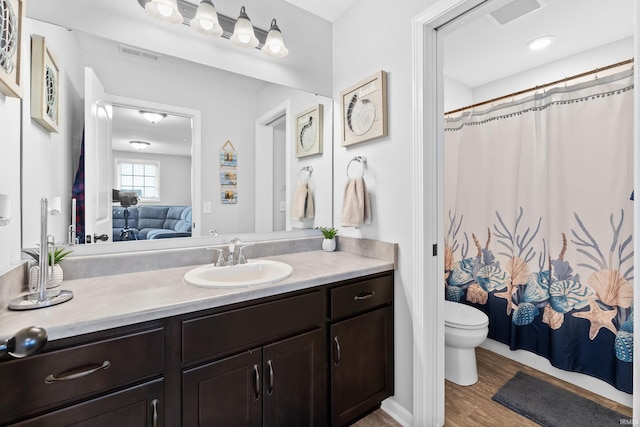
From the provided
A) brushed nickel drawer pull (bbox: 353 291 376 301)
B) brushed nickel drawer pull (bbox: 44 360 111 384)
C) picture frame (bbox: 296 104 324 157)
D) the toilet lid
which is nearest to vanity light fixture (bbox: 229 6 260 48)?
picture frame (bbox: 296 104 324 157)

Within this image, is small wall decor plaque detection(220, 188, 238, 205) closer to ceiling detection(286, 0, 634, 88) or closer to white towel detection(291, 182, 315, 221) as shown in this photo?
white towel detection(291, 182, 315, 221)

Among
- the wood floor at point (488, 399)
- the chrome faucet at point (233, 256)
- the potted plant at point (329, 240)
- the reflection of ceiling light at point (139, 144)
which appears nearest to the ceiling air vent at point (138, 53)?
the reflection of ceiling light at point (139, 144)

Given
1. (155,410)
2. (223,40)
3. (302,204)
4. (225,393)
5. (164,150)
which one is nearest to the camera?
(155,410)

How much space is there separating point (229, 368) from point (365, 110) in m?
1.49

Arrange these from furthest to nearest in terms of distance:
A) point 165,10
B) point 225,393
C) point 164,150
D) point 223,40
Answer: point 223,40, point 164,150, point 165,10, point 225,393

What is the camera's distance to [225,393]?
1.09m

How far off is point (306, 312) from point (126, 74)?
139cm

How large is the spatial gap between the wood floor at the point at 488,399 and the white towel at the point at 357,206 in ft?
3.80

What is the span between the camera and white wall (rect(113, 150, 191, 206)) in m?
1.51

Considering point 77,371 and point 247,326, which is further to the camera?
point 247,326

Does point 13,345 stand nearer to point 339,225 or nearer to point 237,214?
point 237,214

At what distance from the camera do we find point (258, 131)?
1.81m

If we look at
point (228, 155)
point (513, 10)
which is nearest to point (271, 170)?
point (228, 155)

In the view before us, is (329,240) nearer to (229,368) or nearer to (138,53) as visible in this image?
(229,368)
